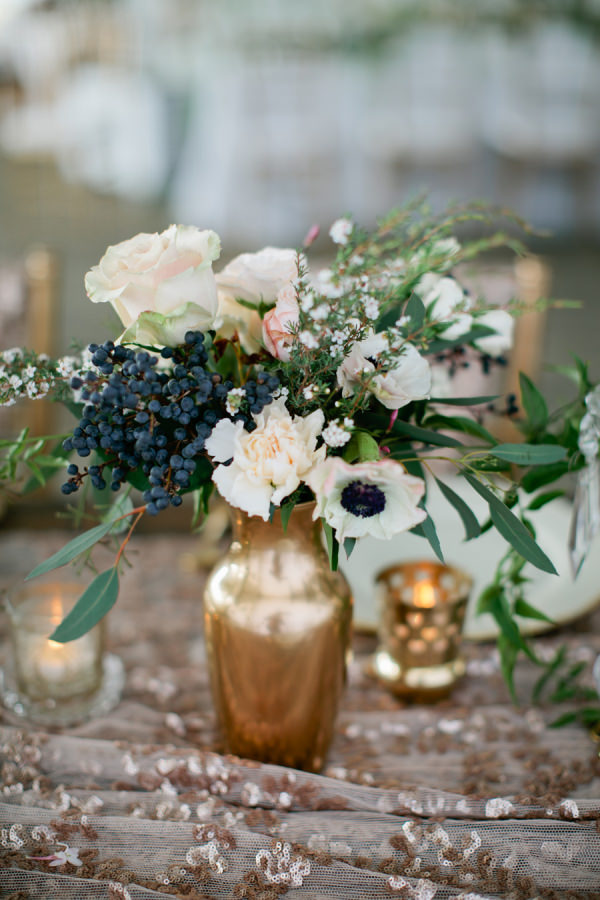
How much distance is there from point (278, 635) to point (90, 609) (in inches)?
7.1

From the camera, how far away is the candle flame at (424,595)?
0.86 metres

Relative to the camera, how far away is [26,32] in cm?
362

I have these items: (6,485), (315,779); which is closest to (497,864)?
(315,779)

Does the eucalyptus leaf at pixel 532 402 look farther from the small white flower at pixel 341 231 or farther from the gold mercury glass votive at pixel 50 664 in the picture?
the gold mercury glass votive at pixel 50 664

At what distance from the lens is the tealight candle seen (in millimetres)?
840

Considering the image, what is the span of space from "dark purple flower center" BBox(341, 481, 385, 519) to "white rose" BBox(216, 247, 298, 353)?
19cm

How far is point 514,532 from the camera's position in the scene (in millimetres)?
646

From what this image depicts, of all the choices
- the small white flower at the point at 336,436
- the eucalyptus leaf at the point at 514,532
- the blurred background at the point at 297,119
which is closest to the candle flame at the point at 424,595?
the eucalyptus leaf at the point at 514,532

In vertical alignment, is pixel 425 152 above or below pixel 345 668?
above

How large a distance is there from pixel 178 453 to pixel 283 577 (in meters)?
0.17

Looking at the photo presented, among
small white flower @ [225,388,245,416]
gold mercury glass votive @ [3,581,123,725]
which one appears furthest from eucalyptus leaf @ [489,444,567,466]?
gold mercury glass votive @ [3,581,123,725]

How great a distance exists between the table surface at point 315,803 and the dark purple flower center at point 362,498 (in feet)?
1.06

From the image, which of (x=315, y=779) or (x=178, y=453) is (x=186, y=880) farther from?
(x=178, y=453)

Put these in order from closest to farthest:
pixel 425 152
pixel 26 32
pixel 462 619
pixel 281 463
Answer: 1. pixel 281 463
2. pixel 462 619
3. pixel 425 152
4. pixel 26 32
